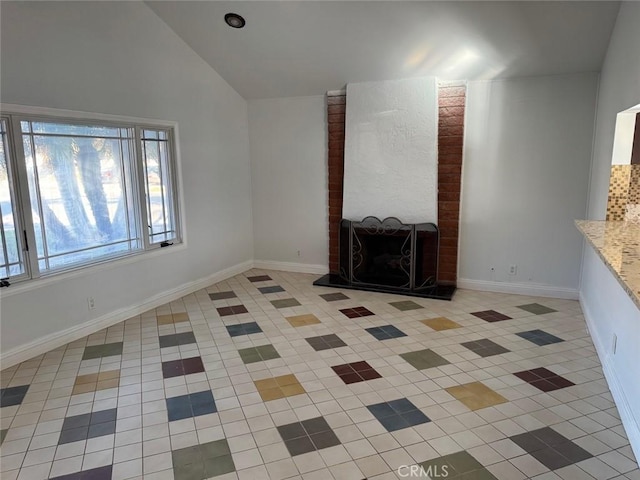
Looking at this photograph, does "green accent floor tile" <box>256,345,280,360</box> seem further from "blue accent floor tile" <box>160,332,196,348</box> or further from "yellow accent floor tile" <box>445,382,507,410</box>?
"yellow accent floor tile" <box>445,382,507,410</box>

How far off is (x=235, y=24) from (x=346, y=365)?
131 inches

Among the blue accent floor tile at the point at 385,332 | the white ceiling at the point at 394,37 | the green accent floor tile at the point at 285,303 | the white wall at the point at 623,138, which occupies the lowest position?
the blue accent floor tile at the point at 385,332

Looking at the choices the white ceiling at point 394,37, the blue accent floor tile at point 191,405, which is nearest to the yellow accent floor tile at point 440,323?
the blue accent floor tile at point 191,405

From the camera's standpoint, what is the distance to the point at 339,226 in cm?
514

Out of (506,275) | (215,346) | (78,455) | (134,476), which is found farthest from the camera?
(506,275)

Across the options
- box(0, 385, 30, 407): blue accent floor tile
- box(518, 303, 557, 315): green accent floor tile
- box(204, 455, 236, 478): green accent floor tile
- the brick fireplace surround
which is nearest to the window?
box(0, 385, 30, 407): blue accent floor tile

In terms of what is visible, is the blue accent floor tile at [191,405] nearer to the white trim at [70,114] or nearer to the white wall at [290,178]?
the white trim at [70,114]

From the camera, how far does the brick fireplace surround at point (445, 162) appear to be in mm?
4441

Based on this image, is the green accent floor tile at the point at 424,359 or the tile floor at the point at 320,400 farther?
the green accent floor tile at the point at 424,359

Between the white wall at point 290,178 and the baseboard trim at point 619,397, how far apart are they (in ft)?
10.2

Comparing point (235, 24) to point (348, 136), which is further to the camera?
point (348, 136)

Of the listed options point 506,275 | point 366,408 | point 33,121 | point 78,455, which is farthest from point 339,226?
point 78,455

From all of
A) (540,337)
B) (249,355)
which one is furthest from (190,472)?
(540,337)

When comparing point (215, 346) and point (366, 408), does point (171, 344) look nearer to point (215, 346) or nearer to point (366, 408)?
point (215, 346)
